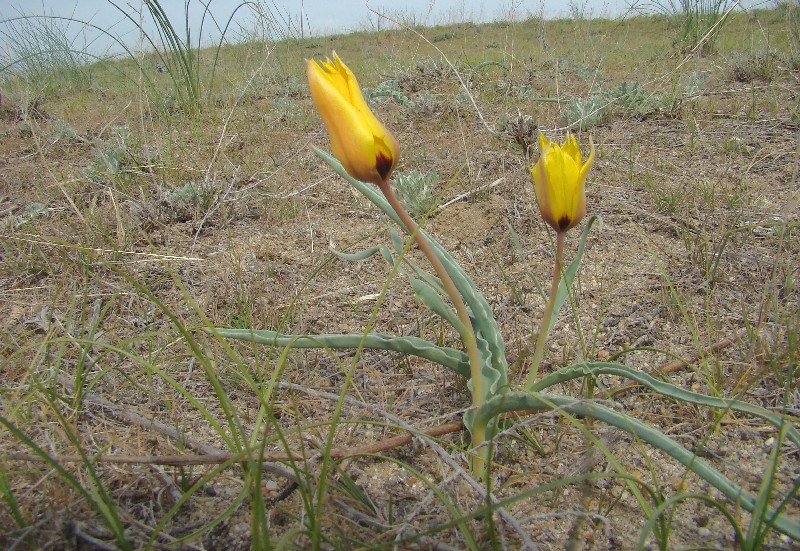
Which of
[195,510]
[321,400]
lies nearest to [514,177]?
[321,400]

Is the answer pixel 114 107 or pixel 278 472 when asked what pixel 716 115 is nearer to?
pixel 278 472

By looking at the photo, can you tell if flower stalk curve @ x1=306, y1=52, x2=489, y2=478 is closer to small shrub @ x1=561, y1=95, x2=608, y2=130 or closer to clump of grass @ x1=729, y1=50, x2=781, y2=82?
small shrub @ x1=561, y1=95, x2=608, y2=130

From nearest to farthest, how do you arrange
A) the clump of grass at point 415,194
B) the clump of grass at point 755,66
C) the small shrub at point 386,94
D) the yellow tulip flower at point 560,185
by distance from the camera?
the yellow tulip flower at point 560,185 → the clump of grass at point 415,194 → the clump of grass at point 755,66 → the small shrub at point 386,94

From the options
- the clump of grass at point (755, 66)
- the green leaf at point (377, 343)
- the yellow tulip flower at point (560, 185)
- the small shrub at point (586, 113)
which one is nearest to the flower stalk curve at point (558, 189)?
the yellow tulip flower at point (560, 185)

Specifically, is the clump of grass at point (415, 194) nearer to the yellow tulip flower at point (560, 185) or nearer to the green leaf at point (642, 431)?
the yellow tulip flower at point (560, 185)

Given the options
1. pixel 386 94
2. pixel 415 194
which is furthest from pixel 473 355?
pixel 386 94

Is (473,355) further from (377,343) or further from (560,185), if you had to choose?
(560,185)

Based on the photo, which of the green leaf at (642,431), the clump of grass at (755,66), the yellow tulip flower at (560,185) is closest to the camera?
the green leaf at (642,431)

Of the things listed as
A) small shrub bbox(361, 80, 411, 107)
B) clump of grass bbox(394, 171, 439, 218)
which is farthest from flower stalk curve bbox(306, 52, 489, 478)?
small shrub bbox(361, 80, 411, 107)
